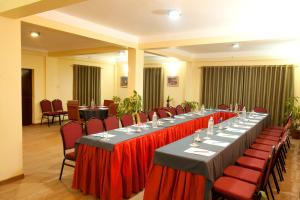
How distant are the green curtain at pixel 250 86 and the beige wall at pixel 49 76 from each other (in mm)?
4899

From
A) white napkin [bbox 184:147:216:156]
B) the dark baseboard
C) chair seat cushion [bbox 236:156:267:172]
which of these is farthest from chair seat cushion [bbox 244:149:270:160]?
the dark baseboard

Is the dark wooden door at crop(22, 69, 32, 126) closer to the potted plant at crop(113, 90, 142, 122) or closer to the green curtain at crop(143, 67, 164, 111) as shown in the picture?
the potted plant at crop(113, 90, 142, 122)

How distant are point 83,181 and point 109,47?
4044 millimetres

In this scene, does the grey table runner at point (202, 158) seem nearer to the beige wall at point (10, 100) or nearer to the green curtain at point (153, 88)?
the beige wall at point (10, 100)

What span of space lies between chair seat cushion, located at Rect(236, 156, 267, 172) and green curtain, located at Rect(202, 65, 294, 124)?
472 cm

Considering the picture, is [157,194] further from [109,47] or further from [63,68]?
[63,68]

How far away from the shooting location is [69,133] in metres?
3.48

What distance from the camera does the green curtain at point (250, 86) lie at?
7035 mm

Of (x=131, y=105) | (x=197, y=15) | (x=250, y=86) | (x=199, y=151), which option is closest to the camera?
(x=199, y=151)

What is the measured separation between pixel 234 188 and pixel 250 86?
598 cm

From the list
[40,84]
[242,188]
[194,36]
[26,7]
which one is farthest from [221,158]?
[40,84]

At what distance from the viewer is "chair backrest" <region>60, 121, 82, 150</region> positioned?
133 inches

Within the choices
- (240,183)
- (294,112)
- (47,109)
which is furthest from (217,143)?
(47,109)

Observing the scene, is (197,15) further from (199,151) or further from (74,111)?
(74,111)
